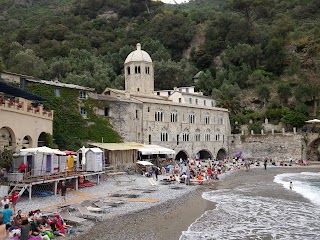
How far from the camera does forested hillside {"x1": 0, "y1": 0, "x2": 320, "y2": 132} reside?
63.2 meters

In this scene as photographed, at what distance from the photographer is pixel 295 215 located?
740 inches

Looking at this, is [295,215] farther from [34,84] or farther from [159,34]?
[159,34]

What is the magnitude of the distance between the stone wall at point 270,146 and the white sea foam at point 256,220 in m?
32.7

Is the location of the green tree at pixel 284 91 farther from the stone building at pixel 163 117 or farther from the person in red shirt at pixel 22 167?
the person in red shirt at pixel 22 167

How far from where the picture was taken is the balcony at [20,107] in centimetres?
2366

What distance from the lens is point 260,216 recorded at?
18.5m

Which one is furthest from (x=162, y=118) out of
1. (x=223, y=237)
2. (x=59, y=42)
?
(x=59, y=42)

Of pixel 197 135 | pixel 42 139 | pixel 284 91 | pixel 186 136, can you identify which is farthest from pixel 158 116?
pixel 284 91

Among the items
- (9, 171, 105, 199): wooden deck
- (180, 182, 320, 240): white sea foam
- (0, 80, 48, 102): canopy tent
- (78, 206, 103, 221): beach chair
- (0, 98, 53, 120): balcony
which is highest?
(0, 80, 48, 102): canopy tent

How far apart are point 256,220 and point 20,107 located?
17.7 meters

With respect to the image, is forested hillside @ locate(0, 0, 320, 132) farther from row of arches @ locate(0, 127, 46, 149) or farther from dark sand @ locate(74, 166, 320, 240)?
dark sand @ locate(74, 166, 320, 240)

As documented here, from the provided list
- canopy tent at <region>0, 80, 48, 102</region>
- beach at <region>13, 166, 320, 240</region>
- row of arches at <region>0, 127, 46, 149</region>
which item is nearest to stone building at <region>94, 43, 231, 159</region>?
beach at <region>13, 166, 320, 240</region>

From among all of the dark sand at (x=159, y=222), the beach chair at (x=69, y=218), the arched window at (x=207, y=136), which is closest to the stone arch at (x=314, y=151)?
the arched window at (x=207, y=136)

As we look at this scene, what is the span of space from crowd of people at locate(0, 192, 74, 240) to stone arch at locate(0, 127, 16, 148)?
10.3 metres
